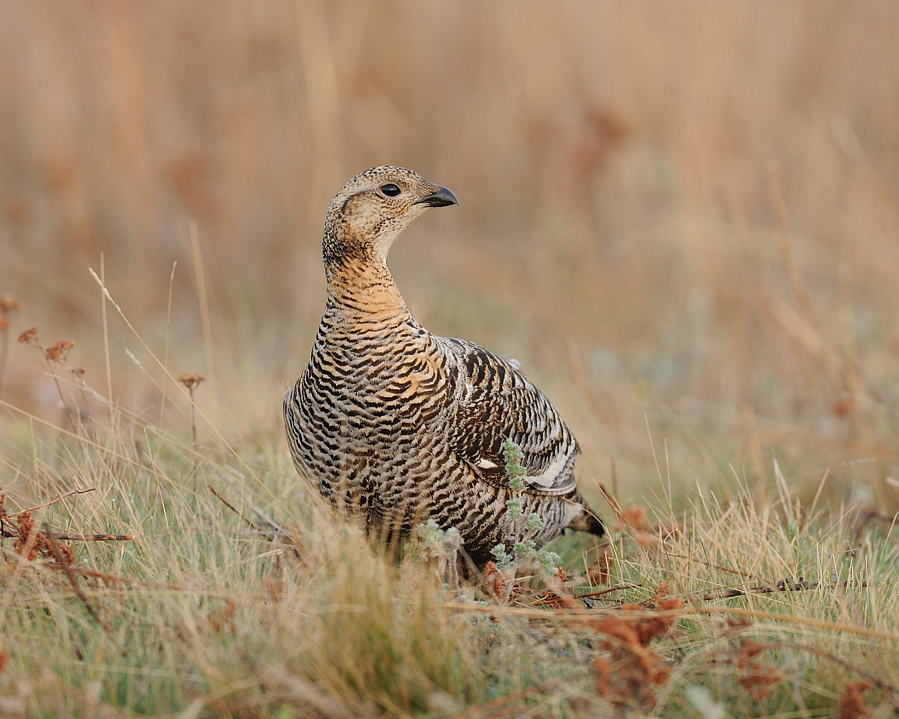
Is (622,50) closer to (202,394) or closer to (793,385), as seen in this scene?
(793,385)

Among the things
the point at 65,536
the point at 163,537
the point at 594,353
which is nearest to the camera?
the point at 65,536

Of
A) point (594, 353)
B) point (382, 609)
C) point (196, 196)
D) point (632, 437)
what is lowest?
point (382, 609)

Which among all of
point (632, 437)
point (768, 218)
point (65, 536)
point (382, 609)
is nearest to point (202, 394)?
point (632, 437)

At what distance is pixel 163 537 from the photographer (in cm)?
308

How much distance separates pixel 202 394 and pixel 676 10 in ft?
13.5

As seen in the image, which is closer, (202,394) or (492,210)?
(202,394)

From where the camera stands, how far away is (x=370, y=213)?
3.06 m

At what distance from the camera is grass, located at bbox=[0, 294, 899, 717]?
2.20 meters

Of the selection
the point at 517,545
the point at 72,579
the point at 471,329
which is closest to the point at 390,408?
the point at 517,545

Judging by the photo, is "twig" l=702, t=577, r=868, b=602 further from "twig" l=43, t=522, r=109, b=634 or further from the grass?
"twig" l=43, t=522, r=109, b=634

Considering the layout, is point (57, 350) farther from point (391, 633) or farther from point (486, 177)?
point (486, 177)

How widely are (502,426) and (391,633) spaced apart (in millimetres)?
1044

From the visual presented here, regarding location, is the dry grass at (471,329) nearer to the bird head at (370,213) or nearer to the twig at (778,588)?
the twig at (778,588)

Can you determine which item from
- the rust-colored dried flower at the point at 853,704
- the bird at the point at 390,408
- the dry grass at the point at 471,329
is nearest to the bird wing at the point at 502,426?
the bird at the point at 390,408
